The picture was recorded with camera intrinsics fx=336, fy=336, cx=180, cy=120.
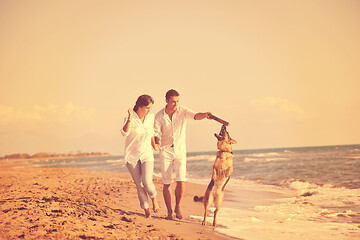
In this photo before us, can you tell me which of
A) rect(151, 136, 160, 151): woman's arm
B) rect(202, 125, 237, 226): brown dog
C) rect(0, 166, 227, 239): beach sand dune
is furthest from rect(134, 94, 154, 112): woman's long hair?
rect(0, 166, 227, 239): beach sand dune

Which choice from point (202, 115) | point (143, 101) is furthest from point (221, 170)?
point (143, 101)

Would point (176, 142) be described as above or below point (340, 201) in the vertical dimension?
above

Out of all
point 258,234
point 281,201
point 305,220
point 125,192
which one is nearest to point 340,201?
point 281,201

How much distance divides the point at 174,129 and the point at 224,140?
899 millimetres

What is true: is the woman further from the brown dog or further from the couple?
the brown dog

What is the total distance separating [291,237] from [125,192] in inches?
206

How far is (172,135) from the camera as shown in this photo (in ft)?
19.2

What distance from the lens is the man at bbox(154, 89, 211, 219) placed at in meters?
5.86

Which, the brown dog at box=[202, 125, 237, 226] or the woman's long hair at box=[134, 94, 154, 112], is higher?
the woman's long hair at box=[134, 94, 154, 112]

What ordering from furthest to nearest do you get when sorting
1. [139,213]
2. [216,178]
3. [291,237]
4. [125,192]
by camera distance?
[125,192] → [139,213] → [216,178] → [291,237]

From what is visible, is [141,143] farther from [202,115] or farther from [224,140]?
[224,140]

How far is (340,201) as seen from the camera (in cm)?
949

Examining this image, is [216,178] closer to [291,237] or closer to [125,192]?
[291,237]

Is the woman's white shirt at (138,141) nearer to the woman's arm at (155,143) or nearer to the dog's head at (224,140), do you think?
the woman's arm at (155,143)
